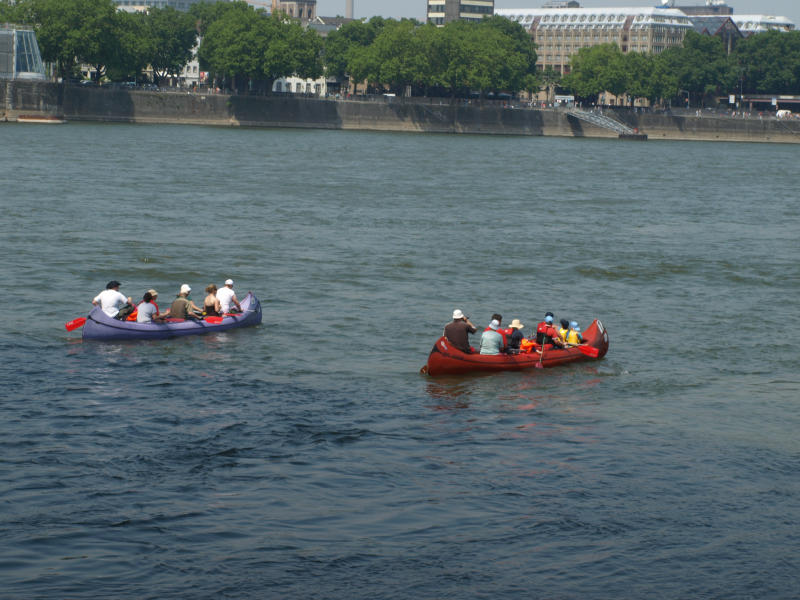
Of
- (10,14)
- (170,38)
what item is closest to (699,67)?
(170,38)

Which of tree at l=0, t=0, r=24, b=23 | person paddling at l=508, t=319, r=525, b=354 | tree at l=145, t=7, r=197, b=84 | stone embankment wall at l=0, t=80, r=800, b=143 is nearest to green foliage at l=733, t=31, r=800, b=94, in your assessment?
stone embankment wall at l=0, t=80, r=800, b=143

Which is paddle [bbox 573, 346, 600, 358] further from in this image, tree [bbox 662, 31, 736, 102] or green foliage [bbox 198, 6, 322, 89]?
tree [bbox 662, 31, 736, 102]

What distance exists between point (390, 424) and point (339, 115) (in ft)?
379

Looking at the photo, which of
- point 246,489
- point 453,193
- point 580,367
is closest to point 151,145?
point 453,193

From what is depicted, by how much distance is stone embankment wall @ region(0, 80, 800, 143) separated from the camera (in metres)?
119

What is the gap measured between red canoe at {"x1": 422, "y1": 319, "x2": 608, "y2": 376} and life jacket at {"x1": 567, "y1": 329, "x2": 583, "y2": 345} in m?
0.19

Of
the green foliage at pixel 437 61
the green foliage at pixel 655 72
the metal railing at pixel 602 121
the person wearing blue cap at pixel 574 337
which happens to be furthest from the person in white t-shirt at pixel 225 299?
the green foliage at pixel 655 72

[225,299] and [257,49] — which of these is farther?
[257,49]

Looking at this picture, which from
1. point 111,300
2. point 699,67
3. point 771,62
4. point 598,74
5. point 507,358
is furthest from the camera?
point 771,62

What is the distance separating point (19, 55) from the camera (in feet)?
381

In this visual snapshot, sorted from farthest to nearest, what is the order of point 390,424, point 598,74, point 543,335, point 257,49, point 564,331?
point 598,74
point 257,49
point 564,331
point 543,335
point 390,424

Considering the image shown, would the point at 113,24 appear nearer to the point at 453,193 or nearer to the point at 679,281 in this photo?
the point at 453,193

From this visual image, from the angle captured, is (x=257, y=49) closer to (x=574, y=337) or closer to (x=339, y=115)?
(x=339, y=115)

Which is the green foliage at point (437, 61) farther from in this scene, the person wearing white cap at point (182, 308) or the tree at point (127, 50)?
the person wearing white cap at point (182, 308)
